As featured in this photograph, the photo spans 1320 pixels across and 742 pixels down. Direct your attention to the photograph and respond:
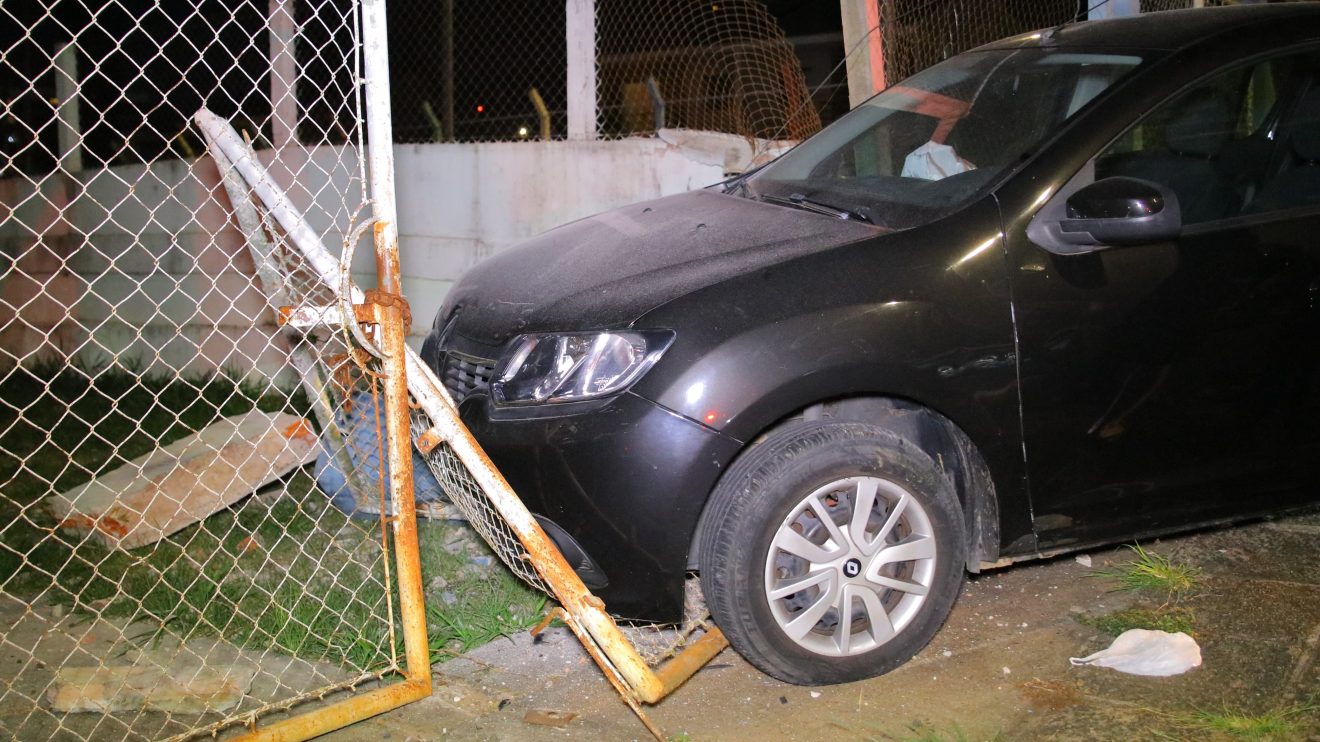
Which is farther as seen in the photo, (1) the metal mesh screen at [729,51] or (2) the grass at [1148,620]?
(1) the metal mesh screen at [729,51]

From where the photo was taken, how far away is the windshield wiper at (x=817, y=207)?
3344 mm

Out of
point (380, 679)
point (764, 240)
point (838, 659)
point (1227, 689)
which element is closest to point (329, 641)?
point (380, 679)

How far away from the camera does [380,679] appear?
10.8 ft

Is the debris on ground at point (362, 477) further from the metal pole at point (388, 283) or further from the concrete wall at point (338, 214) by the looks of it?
the metal pole at point (388, 283)

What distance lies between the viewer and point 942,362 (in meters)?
3.03

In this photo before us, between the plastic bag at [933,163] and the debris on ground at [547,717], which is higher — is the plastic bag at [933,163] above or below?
above

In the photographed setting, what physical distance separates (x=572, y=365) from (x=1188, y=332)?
177 centimetres

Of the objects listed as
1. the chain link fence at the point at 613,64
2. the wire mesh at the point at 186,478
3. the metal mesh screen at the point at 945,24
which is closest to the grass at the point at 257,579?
the wire mesh at the point at 186,478

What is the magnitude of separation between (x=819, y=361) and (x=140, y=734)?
6.77 ft

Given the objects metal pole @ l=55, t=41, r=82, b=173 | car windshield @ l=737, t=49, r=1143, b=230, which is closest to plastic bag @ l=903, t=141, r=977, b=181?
car windshield @ l=737, t=49, r=1143, b=230

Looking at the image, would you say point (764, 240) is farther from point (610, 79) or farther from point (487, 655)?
point (610, 79)

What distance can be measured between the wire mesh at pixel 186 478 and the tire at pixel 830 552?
38.4 inches

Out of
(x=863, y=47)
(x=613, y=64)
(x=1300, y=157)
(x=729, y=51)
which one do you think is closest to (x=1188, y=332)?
(x=1300, y=157)

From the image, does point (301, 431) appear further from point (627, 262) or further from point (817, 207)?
point (817, 207)
